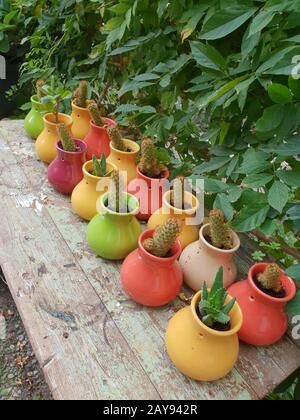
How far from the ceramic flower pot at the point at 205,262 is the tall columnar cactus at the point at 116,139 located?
37cm

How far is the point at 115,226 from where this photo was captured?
907mm

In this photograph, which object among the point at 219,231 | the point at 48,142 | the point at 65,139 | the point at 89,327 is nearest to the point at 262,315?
the point at 219,231

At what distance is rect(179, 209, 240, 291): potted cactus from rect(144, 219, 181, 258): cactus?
0.09 meters

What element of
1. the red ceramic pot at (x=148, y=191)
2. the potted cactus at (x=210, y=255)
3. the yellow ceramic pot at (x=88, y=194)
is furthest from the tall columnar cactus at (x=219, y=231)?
the yellow ceramic pot at (x=88, y=194)

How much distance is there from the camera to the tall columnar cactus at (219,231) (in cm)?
80

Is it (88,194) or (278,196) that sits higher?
(278,196)

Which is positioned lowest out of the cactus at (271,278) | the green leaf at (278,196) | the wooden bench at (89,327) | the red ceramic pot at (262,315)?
the wooden bench at (89,327)

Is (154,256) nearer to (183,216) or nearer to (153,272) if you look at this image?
(153,272)

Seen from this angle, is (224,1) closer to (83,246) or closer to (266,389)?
(83,246)

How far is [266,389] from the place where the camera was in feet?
2.36

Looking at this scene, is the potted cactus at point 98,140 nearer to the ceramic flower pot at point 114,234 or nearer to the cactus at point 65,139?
the cactus at point 65,139

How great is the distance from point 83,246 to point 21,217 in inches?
7.5

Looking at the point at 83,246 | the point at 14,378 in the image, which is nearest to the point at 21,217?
the point at 83,246

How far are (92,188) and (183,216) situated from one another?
25cm
